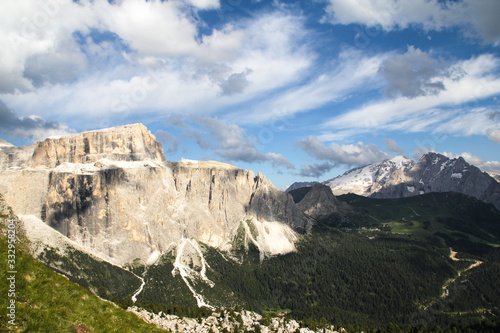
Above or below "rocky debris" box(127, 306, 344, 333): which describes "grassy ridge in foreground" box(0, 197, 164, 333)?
above

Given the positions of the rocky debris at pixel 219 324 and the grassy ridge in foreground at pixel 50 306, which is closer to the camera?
the grassy ridge in foreground at pixel 50 306

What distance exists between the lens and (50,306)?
30.7 m

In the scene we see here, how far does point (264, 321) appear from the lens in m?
132

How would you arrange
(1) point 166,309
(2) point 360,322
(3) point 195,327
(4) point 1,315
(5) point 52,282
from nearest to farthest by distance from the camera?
(4) point 1,315 < (5) point 52,282 < (3) point 195,327 < (1) point 166,309 < (2) point 360,322

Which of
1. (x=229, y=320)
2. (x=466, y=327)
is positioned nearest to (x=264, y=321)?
(x=229, y=320)

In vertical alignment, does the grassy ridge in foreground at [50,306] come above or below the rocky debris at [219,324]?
above

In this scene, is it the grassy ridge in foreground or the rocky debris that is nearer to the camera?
the grassy ridge in foreground

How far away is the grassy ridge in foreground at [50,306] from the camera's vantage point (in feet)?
92.5

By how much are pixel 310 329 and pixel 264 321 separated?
66.8 ft

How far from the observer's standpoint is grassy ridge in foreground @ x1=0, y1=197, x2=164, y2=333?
28.2 m

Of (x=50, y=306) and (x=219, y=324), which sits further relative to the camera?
(x=219, y=324)

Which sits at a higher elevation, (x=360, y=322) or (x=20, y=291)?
(x=20, y=291)

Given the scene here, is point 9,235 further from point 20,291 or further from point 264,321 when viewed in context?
point 264,321

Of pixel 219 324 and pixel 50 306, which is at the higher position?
pixel 50 306
